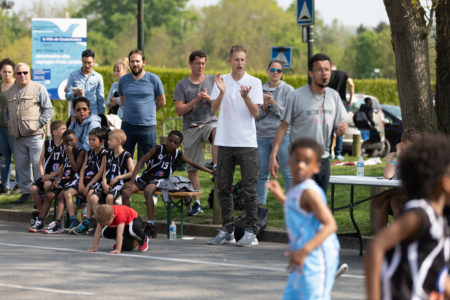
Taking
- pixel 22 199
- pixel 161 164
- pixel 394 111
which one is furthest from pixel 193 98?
pixel 394 111

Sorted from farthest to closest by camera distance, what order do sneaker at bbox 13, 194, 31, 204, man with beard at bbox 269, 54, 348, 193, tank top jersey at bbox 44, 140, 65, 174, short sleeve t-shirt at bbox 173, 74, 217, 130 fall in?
sneaker at bbox 13, 194, 31, 204 < tank top jersey at bbox 44, 140, 65, 174 < short sleeve t-shirt at bbox 173, 74, 217, 130 < man with beard at bbox 269, 54, 348, 193

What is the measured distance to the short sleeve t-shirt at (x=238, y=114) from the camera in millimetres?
10531

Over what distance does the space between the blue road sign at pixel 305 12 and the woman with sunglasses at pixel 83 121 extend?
166 inches

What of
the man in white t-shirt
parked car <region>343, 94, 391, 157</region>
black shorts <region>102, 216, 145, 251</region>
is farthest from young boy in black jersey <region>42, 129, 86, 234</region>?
parked car <region>343, 94, 391, 157</region>

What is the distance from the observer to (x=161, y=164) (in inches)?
465

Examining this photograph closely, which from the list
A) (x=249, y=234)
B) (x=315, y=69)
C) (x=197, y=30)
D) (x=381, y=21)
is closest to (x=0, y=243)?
(x=249, y=234)

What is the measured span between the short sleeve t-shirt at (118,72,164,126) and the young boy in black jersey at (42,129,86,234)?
32.9 inches

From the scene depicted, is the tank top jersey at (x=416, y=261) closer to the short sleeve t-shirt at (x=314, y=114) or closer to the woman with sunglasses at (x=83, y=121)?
the short sleeve t-shirt at (x=314, y=114)

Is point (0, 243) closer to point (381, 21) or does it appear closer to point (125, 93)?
point (125, 93)

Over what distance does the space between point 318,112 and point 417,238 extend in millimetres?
5031

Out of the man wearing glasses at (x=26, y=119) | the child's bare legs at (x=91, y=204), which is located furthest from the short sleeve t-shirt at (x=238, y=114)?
the man wearing glasses at (x=26, y=119)

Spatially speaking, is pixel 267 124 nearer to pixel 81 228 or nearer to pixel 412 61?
pixel 412 61

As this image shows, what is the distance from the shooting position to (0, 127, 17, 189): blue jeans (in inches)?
595

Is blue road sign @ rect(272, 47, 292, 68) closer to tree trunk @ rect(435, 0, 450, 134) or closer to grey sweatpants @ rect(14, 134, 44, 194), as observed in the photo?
grey sweatpants @ rect(14, 134, 44, 194)
